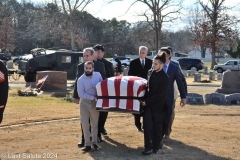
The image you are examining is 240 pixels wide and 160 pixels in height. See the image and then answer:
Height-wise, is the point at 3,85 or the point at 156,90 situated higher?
the point at 3,85

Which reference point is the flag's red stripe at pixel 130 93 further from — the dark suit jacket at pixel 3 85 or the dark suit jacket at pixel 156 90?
the dark suit jacket at pixel 3 85

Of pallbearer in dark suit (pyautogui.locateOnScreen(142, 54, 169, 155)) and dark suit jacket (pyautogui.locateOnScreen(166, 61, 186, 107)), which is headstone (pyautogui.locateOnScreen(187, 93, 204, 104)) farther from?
pallbearer in dark suit (pyautogui.locateOnScreen(142, 54, 169, 155))

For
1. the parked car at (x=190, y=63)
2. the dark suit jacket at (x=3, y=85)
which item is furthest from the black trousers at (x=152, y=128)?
the parked car at (x=190, y=63)

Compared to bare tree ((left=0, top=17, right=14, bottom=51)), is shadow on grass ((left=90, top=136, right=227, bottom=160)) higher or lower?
lower

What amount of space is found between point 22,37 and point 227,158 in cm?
6454

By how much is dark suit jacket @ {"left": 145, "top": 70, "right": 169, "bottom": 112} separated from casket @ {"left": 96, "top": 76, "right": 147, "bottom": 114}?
136 millimetres

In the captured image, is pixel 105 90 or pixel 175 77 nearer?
pixel 105 90

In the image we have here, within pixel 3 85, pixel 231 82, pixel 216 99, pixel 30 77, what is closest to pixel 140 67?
pixel 3 85

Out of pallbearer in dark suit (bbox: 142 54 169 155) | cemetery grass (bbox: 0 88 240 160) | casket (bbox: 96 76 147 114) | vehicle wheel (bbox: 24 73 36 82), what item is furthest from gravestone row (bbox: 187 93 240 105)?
vehicle wheel (bbox: 24 73 36 82)

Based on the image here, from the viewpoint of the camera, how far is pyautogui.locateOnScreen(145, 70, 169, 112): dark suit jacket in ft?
21.3

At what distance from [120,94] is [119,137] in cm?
152

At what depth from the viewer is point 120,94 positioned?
670 cm

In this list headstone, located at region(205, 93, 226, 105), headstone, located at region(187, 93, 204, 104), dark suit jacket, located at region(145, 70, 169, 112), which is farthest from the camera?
headstone, located at region(205, 93, 226, 105)

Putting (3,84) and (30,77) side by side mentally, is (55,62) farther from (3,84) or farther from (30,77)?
(3,84)
